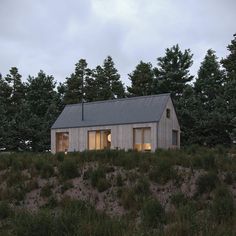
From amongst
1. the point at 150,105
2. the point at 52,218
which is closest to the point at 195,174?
the point at 52,218

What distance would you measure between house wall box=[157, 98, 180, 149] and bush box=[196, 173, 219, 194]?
15627mm

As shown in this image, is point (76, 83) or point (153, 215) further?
point (76, 83)

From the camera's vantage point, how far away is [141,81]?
43.3m

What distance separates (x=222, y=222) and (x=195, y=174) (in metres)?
3.40

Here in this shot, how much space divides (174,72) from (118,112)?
1254 cm

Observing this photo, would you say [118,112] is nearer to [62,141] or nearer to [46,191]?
[62,141]

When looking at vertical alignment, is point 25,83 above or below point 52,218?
above

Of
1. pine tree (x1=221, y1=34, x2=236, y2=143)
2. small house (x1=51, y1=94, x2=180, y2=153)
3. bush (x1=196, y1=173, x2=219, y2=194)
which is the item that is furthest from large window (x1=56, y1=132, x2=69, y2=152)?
bush (x1=196, y1=173, x2=219, y2=194)

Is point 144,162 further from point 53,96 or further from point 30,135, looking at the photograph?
point 53,96

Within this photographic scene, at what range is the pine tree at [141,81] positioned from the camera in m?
43.1

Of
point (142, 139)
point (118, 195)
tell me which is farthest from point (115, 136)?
point (118, 195)

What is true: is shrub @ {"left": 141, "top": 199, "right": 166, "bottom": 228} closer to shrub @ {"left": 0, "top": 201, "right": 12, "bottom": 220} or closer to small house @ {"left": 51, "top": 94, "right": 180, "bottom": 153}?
shrub @ {"left": 0, "top": 201, "right": 12, "bottom": 220}

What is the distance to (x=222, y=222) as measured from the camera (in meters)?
6.67

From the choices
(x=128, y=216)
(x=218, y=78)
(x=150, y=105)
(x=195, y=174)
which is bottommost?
(x=128, y=216)
